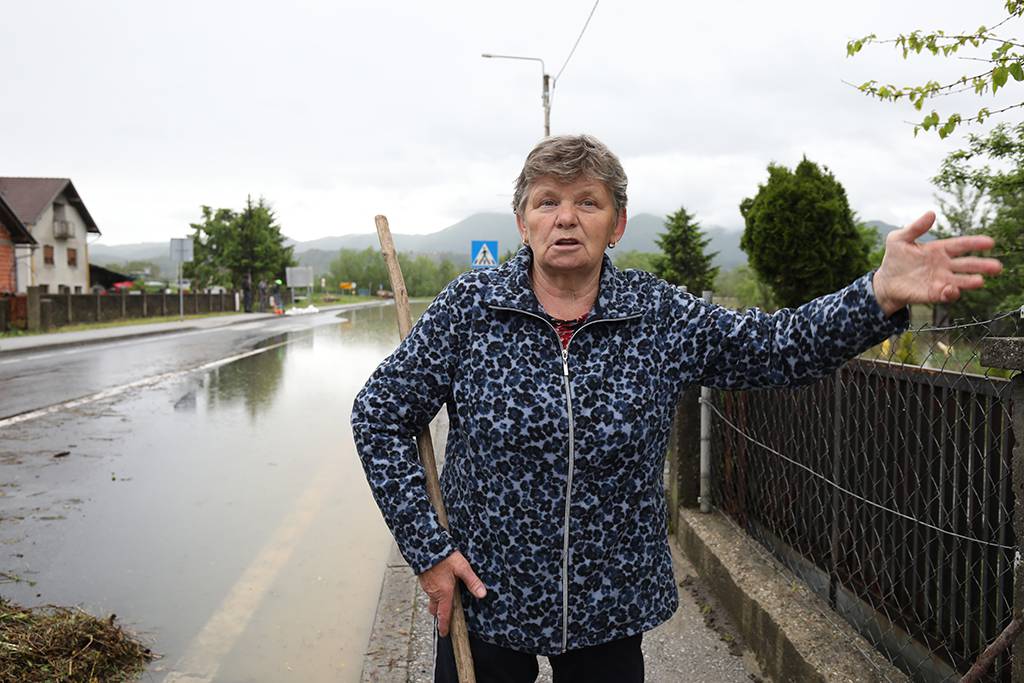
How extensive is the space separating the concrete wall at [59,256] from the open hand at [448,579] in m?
46.3

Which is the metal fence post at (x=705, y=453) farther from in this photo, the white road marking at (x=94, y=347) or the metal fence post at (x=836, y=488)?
the white road marking at (x=94, y=347)

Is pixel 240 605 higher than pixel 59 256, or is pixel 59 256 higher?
pixel 59 256

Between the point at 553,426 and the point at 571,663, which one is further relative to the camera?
the point at 571,663

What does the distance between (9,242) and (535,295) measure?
4047 cm

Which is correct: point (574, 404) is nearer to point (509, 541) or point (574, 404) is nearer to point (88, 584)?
point (509, 541)

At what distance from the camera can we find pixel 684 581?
4.38m

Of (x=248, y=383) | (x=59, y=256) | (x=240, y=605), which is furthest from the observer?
(x=59, y=256)

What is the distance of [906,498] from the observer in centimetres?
283

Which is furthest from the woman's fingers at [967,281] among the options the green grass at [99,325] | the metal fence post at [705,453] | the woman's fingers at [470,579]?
the green grass at [99,325]

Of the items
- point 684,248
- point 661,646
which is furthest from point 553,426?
point 684,248

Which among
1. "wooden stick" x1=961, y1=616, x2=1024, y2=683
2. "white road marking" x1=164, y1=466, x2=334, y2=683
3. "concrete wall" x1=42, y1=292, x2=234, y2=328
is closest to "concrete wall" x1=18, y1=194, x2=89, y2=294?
"concrete wall" x1=42, y1=292, x2=234, y2=328

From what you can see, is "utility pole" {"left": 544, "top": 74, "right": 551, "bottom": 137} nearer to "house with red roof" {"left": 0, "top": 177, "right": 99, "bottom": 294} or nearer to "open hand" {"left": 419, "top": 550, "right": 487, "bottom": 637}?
"open hand" {"left": 419, "top": 550, "right": 487, "bottom": 637}

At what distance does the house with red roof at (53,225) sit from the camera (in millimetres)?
45469

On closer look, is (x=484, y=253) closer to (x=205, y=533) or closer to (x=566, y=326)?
(x=205, y=533)
